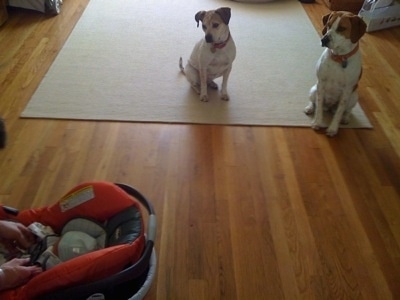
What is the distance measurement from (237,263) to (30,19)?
2897 mm

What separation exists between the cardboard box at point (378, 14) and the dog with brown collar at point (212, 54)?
1667mm

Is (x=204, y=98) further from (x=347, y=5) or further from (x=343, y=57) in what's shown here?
(x=347, y=5)

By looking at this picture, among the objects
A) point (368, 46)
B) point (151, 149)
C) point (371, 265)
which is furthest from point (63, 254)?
point (368, 46)

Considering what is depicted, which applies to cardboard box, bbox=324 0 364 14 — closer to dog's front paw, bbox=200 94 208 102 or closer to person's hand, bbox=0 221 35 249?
dog's front paw, bbox=200 94 208 102

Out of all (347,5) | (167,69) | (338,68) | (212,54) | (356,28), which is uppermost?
(356,28)

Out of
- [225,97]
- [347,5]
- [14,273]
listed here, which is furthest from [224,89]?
[347,5]

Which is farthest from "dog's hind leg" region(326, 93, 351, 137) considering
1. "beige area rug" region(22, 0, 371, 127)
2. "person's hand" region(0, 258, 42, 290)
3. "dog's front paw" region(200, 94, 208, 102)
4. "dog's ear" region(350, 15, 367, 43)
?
"person's hand" region(0, 258, 42, 290)

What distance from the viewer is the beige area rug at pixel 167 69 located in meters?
2.47

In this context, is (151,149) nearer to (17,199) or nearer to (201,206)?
(201,206)

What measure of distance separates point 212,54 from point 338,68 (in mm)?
724

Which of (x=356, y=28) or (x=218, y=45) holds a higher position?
(x=356, y=28)

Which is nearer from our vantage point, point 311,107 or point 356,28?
point 356,28

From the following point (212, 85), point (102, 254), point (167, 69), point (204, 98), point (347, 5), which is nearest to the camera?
point (102, 254)

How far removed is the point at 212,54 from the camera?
8.05 ft
